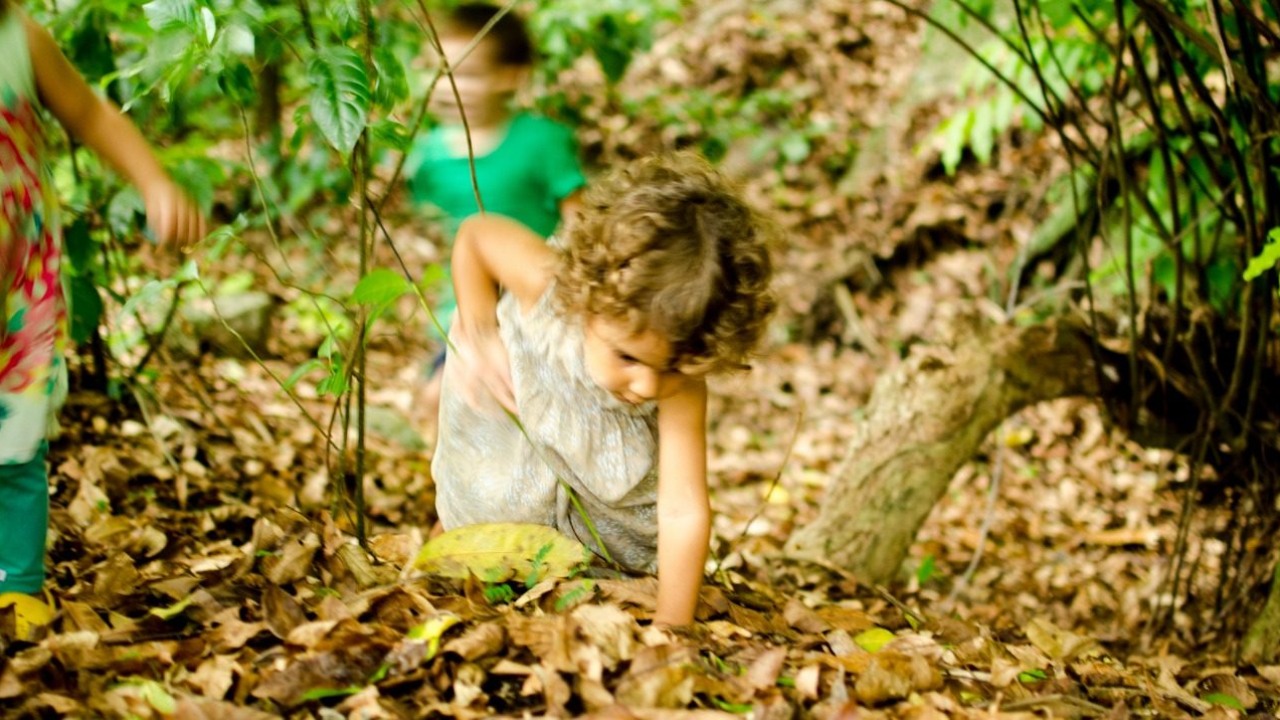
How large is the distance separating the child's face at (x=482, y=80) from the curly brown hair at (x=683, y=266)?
1.67 m

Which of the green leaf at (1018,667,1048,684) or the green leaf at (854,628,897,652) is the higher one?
the green leaf at (854,628,897,652)

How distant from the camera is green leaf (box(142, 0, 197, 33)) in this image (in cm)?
177

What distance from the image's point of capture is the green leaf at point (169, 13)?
177 cm

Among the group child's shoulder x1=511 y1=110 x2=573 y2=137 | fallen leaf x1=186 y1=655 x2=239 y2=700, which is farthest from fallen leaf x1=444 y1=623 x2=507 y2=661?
child's shoulder x1=511 y1=110 x2=573 y2=137

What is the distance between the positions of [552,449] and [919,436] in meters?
1.51

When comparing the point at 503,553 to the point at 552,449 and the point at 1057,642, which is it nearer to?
the point at 552,449

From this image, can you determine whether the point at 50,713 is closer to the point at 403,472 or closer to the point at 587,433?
the point at 587,433

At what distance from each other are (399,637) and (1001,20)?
19.1ft

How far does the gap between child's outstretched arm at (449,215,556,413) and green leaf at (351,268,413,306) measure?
14.6 inches

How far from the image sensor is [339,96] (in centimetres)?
179

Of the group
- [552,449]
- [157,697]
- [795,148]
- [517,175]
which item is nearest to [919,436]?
[552,449]

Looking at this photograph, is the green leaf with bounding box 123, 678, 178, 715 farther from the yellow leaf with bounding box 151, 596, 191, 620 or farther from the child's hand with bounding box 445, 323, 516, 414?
the child's hand with bounding box 445, 323, 516, 414

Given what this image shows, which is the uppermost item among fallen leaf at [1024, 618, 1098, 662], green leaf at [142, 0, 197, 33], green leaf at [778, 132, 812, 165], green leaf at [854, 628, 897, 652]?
green leaf at [778, 132, 812, 165]

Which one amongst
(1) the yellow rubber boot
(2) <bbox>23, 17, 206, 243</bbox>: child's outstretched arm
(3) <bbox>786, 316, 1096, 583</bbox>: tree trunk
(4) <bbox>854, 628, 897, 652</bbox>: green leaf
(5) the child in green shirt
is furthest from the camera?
(5) the child in green shirt
